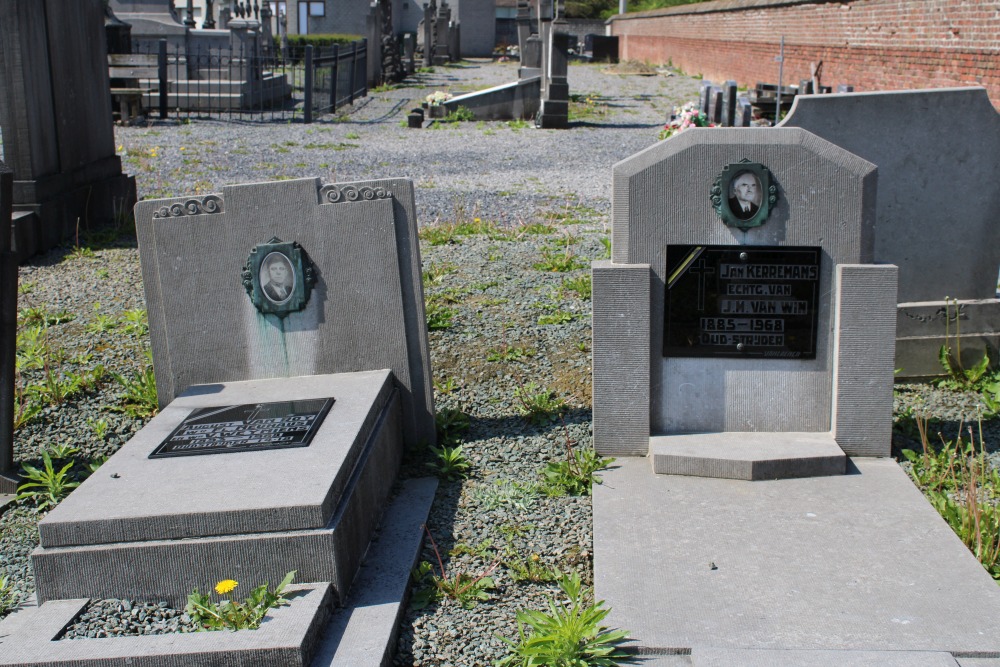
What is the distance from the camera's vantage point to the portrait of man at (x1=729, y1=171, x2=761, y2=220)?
172 inches

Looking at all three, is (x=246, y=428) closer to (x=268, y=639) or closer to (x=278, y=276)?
(x=278, y=276)

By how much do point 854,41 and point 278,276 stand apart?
18.1 metres

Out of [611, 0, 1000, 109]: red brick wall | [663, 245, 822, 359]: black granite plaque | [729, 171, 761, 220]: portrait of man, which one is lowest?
[663, 245, 822, 359]: black granite plaque

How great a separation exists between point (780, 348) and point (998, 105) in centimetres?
1034

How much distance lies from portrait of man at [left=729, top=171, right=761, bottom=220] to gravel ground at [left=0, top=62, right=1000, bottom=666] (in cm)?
127

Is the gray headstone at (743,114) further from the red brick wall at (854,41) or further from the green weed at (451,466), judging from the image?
the green weed at (451,466)

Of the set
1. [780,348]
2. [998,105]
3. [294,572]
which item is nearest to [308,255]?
[294,572]

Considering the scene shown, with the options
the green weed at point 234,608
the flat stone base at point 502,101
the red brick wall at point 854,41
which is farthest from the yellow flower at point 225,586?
the flat stone base at point 502,101

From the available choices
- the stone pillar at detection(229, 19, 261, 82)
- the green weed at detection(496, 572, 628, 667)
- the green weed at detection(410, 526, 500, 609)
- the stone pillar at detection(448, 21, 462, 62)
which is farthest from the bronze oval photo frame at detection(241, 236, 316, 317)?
the stone pillar at detection(448, 21, 462, 62)

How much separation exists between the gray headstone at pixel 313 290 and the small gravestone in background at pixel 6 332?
22.0 inches

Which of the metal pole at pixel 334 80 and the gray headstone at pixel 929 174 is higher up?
the metal pole at pixel 334 80

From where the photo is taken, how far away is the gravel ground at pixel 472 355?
3621 mm

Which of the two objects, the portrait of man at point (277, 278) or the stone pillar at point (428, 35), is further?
the stone pillar at point (428, 35)

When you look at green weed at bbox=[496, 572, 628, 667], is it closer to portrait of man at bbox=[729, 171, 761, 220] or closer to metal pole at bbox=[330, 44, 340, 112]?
portrait of man at bbox=[729, 171, 761, 220]
